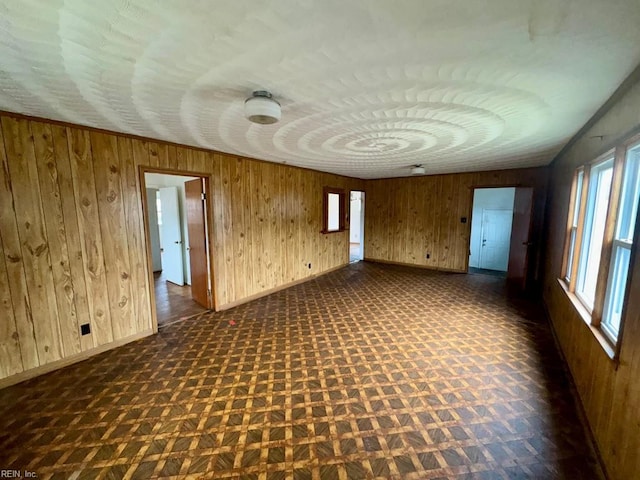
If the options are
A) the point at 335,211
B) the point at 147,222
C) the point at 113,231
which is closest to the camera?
the point at 113,231

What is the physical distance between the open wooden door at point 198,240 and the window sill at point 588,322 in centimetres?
405

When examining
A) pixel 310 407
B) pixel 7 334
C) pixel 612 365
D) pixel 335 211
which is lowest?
pixel 310 407

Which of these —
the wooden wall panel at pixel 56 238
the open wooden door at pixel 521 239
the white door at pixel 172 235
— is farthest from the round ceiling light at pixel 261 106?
the open wooden door at pixel 521 239

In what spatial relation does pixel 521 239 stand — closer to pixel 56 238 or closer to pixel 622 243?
pixel 622 243

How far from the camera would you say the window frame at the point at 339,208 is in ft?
19.0

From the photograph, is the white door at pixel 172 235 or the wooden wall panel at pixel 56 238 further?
the white door at pixel 172 235

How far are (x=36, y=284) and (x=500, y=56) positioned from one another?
3802 millimetres

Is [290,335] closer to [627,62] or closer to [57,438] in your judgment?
[57,438]

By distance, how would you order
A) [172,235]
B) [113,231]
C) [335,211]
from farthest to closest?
[335,211] < [172,235] < [113,231]

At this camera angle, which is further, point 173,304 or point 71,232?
point 173,304

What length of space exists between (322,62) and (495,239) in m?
6.60

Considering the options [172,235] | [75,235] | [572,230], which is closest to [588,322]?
[572,230]

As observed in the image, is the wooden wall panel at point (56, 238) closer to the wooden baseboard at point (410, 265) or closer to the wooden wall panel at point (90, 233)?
the wooden wall panel at point (90, 233)

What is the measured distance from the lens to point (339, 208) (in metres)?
6.41
